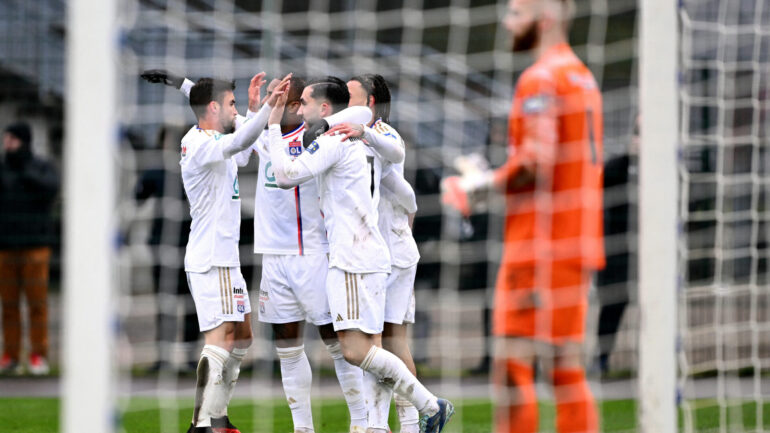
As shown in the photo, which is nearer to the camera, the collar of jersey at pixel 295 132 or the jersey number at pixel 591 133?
the jersey number at pixel 591 133

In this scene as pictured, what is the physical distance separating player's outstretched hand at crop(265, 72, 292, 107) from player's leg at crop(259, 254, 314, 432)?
104cm

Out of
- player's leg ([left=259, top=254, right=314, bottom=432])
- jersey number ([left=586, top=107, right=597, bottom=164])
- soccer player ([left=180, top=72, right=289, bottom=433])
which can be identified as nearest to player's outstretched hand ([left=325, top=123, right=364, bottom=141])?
soccer player ([left=180, top=72, right=289, bottom=433])

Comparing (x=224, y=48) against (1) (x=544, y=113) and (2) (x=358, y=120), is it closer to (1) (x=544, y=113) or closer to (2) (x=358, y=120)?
(2) (x=358, y=120)

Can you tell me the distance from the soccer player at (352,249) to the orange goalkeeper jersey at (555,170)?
1.69 m

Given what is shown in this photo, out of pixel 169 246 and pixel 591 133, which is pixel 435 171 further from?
pixel 591 133

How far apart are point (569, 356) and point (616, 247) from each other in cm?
594

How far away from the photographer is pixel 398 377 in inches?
224

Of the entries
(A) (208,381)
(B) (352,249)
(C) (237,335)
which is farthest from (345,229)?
(A) (208,381)

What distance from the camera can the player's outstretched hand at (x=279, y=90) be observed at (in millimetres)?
5367

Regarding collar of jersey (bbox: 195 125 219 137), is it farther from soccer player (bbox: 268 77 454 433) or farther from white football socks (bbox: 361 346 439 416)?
white football socks (bbox: 361 346 439 416)

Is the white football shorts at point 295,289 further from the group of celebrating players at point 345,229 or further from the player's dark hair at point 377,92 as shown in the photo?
the player's dark hair at point 377,92

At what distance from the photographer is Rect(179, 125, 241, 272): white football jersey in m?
5.97

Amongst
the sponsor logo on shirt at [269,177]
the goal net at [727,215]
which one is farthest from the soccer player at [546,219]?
the goal net at [727,215]

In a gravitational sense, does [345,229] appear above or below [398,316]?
above
